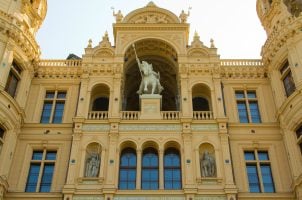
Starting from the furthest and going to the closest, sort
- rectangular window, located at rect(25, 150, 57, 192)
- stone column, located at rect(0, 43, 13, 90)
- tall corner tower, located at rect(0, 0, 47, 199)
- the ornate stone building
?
stone column, located at rect(0, 43, 13, 90) → tall corner tower, located at rect(0, 0, 47, 199) → rectangular window, located at rect(25, 150, 57, 192) → the ornate stone building

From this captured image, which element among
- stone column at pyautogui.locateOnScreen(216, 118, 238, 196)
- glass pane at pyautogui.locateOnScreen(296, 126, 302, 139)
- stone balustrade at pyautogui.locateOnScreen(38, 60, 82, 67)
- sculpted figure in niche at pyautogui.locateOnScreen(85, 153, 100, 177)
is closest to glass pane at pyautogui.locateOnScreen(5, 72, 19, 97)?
stone balustrade at pyautogui.locateOnScreen(38, 60, 82, 67)

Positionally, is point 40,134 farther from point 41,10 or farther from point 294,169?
point 294,169

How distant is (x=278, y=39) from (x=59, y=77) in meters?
14.5

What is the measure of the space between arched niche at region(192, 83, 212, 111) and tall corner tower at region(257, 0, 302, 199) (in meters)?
4.25

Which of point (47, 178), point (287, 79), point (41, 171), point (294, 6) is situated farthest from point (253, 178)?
point (294, 6)

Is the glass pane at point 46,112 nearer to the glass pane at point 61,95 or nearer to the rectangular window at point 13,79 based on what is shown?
the glass pane at point 61,95

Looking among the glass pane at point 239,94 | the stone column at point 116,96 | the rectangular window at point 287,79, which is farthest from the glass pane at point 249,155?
the stone column at point 116,96

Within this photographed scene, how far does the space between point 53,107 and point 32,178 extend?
5.53 metres

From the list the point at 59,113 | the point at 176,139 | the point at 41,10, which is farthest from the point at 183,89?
the point at 41,10

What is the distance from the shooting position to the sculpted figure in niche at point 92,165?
1064 inches

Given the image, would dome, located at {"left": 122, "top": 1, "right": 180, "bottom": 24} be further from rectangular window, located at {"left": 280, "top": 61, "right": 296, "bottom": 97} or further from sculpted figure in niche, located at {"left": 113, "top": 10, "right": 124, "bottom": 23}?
rectangular window, located at {"left": 280, "top": 61, "right": 296, "bottom": 97}

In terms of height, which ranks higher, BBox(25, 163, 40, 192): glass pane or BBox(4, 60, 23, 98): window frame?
BBox(4, 60, 23, 98): window frame

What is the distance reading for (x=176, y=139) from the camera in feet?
92.3

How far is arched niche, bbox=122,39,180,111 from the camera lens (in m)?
34.1
